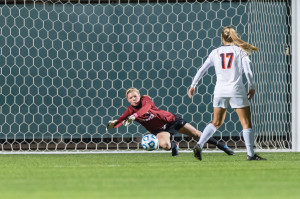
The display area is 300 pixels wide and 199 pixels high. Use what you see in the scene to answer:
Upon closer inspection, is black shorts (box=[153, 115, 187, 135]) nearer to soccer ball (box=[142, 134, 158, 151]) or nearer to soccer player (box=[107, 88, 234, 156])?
soccer player (box=[107, 88, 234, 156])

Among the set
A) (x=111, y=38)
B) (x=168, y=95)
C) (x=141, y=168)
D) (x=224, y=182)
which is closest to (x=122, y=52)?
(x=111, y=38)

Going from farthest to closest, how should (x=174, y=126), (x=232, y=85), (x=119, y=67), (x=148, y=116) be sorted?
(x=119, y=67)
(x=174, y=126)
(x=148, y=116)
(x=232, y=85)

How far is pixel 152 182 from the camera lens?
2506mm

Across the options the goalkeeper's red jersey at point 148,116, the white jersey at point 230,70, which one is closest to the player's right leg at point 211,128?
the white jersey at point 230,70

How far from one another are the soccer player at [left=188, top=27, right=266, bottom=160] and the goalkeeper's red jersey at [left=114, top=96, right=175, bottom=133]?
0.63 metres

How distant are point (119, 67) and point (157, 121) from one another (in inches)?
25.0

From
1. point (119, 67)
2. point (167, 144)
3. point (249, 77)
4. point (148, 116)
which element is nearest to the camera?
point (249, 77)

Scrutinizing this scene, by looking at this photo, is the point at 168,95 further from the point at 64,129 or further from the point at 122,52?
the point at 64,129

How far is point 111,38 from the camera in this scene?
5.16 m

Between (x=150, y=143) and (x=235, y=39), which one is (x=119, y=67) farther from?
(x=235, y=39)

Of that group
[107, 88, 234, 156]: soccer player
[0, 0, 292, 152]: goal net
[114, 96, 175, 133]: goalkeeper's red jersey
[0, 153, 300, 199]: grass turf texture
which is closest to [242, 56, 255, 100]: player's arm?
[0, 153, 300, 199]: grass turf texture

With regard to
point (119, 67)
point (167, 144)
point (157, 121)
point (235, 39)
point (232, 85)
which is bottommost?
point (167, 144)

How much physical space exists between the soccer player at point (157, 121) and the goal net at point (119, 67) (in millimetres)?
413

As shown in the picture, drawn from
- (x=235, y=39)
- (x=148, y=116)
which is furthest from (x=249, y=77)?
(x=148, y=116)
